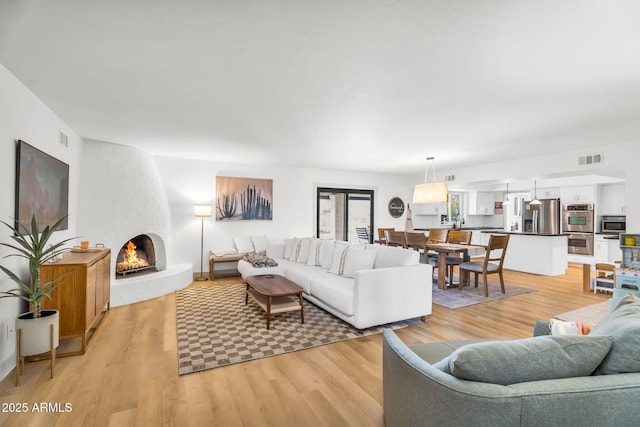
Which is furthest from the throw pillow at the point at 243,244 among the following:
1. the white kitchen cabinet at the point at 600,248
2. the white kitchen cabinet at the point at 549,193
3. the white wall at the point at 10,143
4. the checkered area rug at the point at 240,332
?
the white kitchen cabinet at the point at 549,193

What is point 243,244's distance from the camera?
6219 mm

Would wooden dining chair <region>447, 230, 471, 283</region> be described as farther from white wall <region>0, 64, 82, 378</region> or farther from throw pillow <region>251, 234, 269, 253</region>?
white wall <region>0, 64, 82, 378</region>

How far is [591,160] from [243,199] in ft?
20.5

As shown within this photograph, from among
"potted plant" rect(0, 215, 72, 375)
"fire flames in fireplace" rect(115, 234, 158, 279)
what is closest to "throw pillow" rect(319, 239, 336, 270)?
"fire flames in fireplace" rect(115, 234, 158, 279)

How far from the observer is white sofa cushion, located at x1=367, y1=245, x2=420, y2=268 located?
12.1 feet

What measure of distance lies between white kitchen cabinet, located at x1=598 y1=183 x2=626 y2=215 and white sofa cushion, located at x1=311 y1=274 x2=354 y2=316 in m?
7.76

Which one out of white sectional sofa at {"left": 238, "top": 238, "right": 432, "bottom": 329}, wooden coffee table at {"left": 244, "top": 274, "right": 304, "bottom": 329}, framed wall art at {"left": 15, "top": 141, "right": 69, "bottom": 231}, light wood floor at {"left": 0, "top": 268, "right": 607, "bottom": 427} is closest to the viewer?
light wood floor at {"left": 0, "top": 268, "right": 607, "bottom": 427}

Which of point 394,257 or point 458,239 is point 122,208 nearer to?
point 394,257

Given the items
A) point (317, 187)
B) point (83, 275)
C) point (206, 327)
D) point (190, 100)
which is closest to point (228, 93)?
point (190, 100)

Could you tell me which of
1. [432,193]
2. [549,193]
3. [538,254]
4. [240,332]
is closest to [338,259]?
[240,332]

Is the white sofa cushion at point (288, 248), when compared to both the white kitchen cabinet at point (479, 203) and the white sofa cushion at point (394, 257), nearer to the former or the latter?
the white sofa cushion at point (394, 257)

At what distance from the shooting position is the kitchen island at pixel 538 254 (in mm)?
6348

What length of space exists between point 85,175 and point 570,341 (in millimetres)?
5466

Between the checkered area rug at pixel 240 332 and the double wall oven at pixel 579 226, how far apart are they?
23.3 ft
